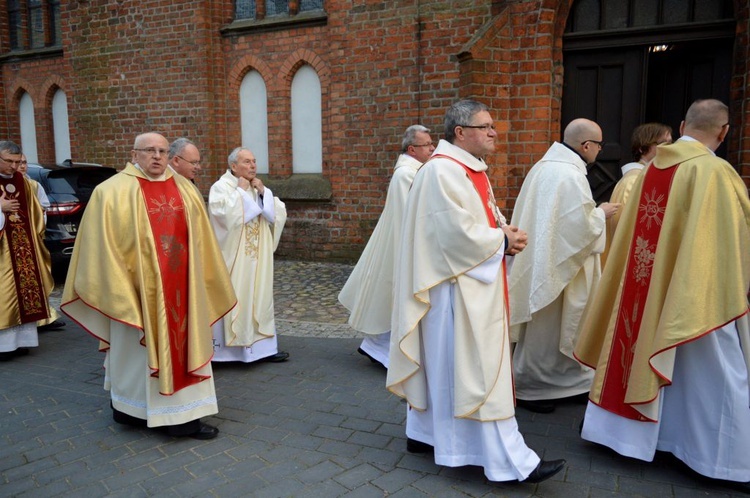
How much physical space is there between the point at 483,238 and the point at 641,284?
1.02 metres

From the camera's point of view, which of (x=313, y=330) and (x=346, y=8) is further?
(x=346, y=8)

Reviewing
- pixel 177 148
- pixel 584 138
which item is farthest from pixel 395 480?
pixel 177 148

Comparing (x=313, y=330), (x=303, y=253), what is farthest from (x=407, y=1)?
(x=313, y=330)

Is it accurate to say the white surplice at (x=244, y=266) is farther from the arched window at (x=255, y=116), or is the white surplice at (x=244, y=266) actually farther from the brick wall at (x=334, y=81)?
the arched window at (x=255, y=116)

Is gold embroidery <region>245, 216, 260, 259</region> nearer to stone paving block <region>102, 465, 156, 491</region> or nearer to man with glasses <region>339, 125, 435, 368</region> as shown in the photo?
man with glasses <region>339, 125, 435, 368</region>

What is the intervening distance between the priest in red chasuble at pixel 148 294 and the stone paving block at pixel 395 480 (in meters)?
1.23

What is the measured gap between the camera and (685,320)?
123 inches

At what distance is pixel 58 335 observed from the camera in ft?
21.6

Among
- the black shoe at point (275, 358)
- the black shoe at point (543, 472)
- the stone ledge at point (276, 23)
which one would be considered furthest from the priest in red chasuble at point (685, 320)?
the stone ledge at point (276, 23)

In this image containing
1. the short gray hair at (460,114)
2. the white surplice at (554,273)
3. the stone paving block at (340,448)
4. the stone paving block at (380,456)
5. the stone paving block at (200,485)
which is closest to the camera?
the stone paving block at (200,485)

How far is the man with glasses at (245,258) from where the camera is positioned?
5.32m

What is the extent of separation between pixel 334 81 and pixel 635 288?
7.08m

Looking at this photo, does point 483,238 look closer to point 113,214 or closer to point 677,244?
point 677,244

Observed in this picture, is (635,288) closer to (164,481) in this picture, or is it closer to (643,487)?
(643,487)
